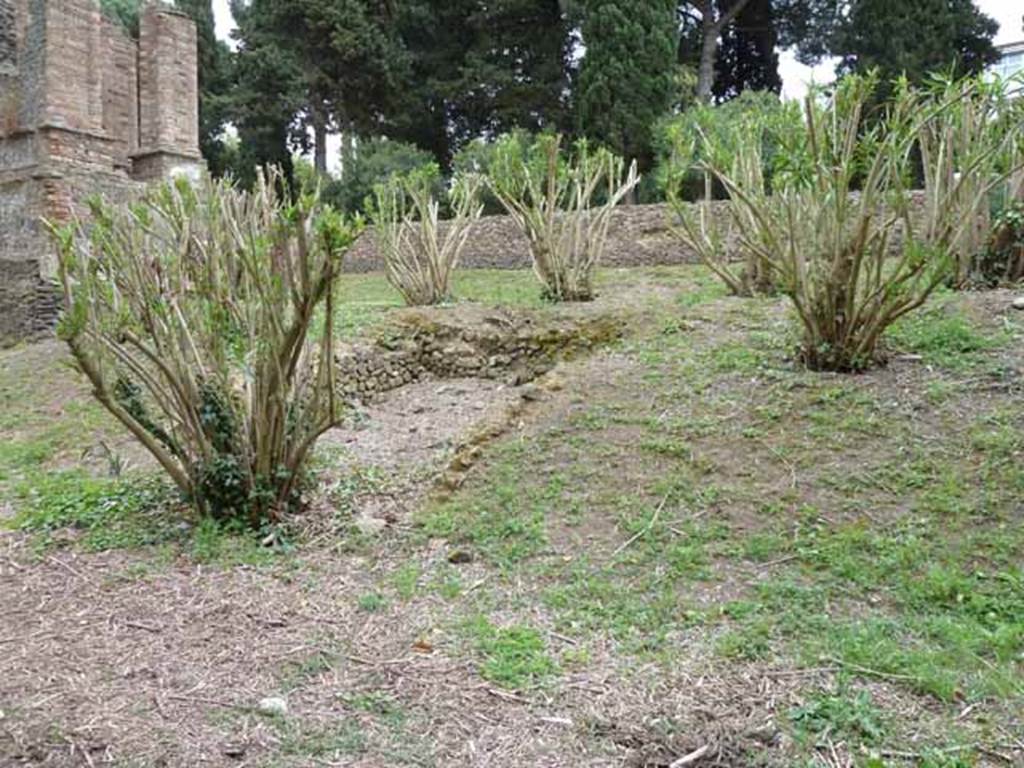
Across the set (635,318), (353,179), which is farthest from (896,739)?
(353,179)

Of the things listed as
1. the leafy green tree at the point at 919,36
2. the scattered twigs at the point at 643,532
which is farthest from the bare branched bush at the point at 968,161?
the leafy green tree at the point at 919,36

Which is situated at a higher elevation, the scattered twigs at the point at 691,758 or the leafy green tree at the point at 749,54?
the leafy green tree at the point at 749,54

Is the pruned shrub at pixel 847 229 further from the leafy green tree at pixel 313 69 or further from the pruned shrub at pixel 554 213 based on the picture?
the leafy green tree at pixel 313 69

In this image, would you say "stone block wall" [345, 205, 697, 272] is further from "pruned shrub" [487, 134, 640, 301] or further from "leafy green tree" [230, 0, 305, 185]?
"leafy green tree" [230, 0, 305, 185]

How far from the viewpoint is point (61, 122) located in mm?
10070

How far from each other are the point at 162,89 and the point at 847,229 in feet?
33.9

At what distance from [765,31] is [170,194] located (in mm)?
18643

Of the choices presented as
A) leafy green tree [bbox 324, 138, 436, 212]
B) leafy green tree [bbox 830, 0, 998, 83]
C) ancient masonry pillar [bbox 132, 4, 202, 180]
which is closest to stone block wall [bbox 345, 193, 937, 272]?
leafy green tree [bbox 324, 138, 436, 212]

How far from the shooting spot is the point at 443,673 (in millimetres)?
2566

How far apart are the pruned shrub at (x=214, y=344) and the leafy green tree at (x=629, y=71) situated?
1263 centimetres

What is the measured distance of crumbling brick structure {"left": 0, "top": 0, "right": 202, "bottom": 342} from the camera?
9.93 meters

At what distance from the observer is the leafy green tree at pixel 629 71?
15.5 meters

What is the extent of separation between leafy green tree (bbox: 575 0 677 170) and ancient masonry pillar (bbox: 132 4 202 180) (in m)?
7.43

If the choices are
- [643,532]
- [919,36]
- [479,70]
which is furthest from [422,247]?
[919,36]
